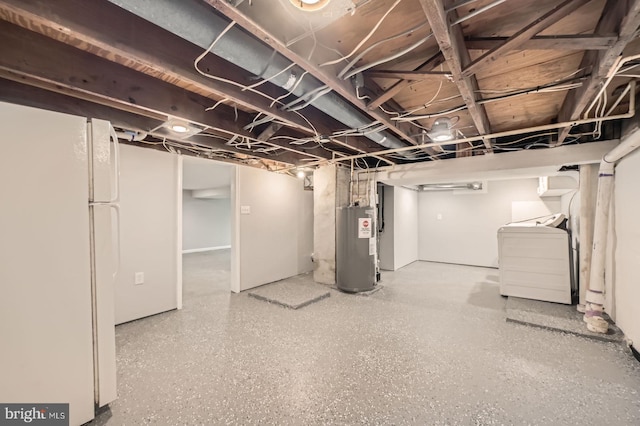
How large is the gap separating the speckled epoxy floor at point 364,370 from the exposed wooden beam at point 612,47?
1974 millimetres

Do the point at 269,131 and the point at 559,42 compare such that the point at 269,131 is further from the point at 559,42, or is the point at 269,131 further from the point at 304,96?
the point at 559,42

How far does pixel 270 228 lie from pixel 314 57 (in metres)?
3.22

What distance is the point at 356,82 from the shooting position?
5.70 ft

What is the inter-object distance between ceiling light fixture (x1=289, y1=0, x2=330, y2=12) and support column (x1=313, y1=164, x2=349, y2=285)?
322 centimetres

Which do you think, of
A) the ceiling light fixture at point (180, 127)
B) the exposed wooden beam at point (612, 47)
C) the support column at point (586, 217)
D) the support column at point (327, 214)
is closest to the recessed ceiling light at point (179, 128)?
the ceiling light fixture at point (180, 127)

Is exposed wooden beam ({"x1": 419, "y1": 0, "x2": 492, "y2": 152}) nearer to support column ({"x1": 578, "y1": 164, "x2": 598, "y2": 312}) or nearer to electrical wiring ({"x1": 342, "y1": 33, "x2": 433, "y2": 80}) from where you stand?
electrical wiring ({"x1": 342, "y1": 33, "x2": 433, "y2": 80})

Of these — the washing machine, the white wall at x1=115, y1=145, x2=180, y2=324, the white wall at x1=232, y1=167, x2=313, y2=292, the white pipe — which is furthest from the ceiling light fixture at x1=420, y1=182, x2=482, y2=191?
the white pipe

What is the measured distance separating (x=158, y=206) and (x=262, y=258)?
67.1 inches

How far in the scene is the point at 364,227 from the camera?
3.84 m

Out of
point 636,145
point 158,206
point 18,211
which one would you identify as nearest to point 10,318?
point 18,211

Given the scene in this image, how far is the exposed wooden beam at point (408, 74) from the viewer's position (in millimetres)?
1578

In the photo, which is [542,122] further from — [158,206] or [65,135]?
[158,206]

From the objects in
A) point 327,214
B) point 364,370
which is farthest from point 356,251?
point 364,370

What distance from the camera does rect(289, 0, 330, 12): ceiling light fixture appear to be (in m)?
0.97
